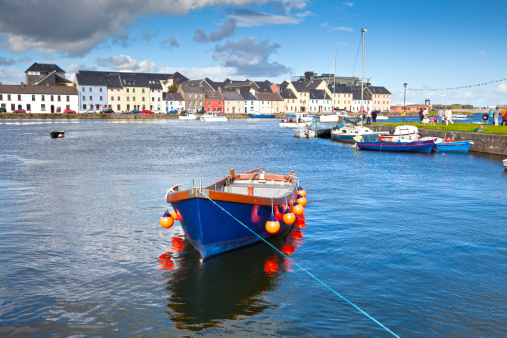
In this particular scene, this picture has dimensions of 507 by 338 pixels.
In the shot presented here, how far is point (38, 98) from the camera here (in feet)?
410

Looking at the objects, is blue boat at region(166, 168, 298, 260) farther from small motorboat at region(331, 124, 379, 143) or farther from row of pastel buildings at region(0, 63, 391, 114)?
row of pastel buildings at region(0, 63, 391, 114)

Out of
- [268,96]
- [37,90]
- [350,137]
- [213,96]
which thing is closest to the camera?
[350,137]

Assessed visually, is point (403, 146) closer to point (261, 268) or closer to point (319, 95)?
point (261, 268)

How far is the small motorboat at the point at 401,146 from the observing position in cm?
4069

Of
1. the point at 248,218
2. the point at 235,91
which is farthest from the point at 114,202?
the point at 235,91

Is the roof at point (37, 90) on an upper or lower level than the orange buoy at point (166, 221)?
upper

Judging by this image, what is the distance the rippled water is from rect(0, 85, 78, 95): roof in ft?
374

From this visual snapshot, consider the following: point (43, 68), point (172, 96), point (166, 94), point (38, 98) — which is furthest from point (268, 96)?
point (38, 98)

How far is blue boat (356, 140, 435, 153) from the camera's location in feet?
133

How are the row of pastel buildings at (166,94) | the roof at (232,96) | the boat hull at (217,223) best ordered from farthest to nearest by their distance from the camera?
1. the roof at (232,96)
2. the row of pastel buildings at (166,94)
3. the boat hull at (217,223)

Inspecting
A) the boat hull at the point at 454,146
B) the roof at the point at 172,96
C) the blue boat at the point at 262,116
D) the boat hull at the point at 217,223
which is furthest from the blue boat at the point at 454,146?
the roof at the point at 172,96

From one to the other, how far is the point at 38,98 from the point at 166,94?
39412 millimetres

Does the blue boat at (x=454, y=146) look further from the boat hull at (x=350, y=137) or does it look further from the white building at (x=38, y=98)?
the white building at (x=38, y=98)

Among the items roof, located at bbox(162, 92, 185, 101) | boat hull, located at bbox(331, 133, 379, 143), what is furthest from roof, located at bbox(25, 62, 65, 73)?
boat hull, located at bbox(331, 133, 379, 143)
